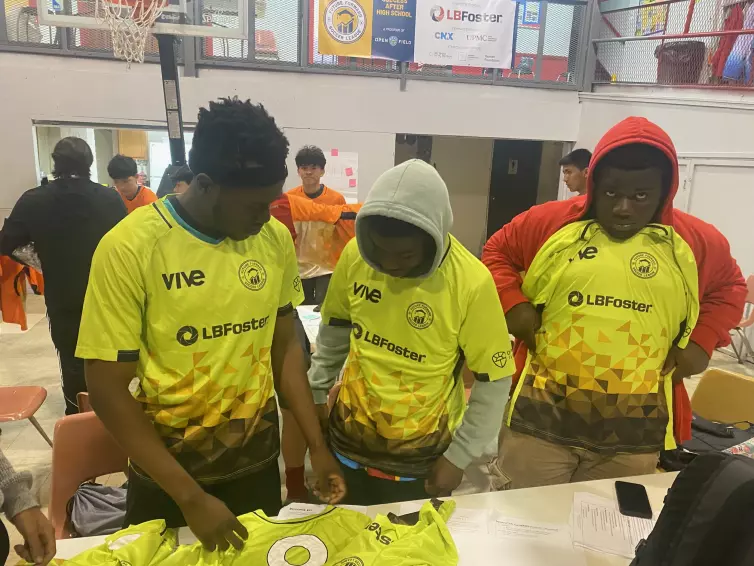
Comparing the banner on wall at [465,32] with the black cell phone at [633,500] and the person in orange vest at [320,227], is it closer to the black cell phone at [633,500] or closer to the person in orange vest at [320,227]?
the person in orange vest at [320,227]

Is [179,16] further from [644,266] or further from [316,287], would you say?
[644,266]

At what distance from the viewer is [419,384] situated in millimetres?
1388

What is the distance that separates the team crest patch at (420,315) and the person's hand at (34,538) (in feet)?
2.91

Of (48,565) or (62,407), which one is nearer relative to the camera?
(48,565)

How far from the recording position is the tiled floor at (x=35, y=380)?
2.91 m

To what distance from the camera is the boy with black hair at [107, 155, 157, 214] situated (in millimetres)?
4285

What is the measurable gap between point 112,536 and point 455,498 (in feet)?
2.70

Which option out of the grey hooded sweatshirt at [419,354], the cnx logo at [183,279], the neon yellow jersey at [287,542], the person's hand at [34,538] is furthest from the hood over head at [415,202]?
the person's hand at [34,538]

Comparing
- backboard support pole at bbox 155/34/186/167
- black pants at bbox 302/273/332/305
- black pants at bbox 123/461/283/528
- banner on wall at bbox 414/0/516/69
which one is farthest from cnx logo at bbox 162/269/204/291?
banner on wall at bbox 414/0/516/69

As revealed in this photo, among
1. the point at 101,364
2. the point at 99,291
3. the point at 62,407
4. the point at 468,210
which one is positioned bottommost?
the point at 62,407

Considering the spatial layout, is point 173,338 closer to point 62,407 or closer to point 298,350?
point 298,350

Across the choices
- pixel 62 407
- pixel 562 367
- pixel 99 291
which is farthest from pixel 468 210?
pixel 99 291

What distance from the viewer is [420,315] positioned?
1353 millimetres

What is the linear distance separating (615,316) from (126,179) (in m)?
3.99
